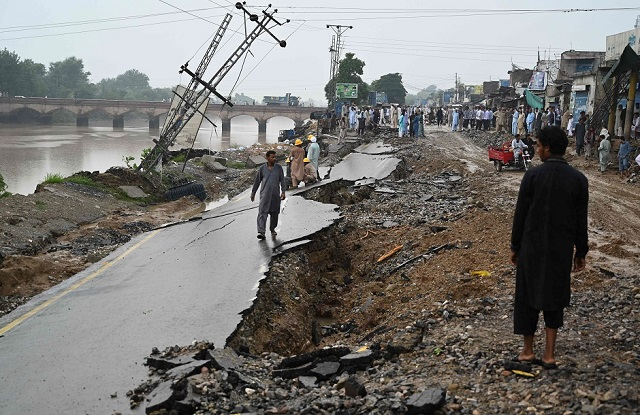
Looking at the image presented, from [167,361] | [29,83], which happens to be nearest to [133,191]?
[167,361]

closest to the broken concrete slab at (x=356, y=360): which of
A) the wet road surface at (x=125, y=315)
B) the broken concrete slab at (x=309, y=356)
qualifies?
the broken concrete slab at (x=309, y=356)

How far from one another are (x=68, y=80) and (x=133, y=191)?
10909 cm

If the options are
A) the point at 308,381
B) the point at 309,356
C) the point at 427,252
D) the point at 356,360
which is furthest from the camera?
the point at 427,252

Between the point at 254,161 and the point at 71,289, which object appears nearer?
the point at 71,289

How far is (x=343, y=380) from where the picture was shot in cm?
487

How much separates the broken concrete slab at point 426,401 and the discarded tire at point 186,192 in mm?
19196

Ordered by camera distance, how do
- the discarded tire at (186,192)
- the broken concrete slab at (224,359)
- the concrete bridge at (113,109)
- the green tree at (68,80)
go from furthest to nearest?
1. the green tree at (68,80)
2. the concrete bridge at (113,109)
3. the discarded tire at (186,192)
4. the broken concrete slab at (224,359)

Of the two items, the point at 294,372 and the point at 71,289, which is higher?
the point at 294,372

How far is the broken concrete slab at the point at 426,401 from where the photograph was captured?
4.08 m

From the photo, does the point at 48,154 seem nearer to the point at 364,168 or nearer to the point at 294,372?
the point at 364,168

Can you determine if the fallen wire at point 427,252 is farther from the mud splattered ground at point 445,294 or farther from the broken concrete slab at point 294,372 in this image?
the broken concrete slab at point 294,372

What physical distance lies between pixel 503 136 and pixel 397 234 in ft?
77.2

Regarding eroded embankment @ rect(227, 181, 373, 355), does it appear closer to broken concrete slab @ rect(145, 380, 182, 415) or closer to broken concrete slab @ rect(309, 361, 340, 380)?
broken concrete slab @ rect(309, 361, 340, 380)

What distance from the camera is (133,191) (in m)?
21.8
